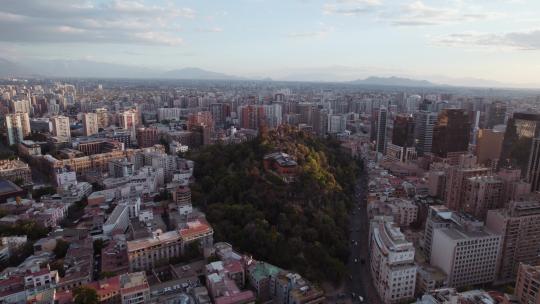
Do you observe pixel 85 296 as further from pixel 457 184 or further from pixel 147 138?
pixel 147 138

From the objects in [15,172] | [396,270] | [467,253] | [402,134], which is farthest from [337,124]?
[396,270]

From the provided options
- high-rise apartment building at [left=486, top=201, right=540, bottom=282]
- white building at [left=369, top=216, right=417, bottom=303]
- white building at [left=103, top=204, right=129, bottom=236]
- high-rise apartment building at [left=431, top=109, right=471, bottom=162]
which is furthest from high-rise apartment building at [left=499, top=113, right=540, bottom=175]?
white building at [left=103, top=204, right=129, bottom=236]

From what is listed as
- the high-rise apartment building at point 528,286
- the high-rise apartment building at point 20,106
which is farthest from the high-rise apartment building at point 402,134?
the high-rise apartment building at point 20,106

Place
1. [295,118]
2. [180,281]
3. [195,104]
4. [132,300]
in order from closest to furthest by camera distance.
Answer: [132,300]
[180,281]
[295,118]
[195,104]

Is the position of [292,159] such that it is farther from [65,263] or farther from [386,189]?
[65,263]

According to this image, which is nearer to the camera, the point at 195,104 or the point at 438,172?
the point at 438,172

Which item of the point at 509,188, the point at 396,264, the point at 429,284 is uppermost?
the point at 509,188

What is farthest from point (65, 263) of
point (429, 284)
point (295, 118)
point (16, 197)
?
point (295, 118)
